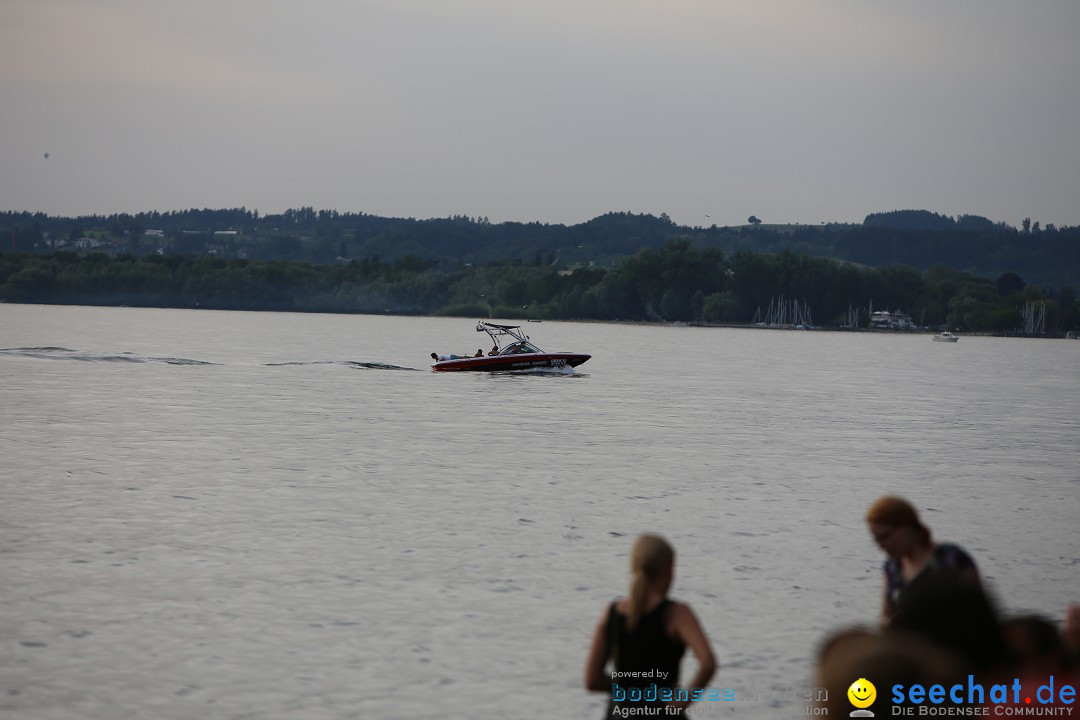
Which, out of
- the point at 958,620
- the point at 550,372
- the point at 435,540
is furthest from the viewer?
the point at 550,372

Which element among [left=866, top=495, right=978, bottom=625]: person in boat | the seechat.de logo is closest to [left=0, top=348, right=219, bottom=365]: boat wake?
[left=866, top=495, right=978, bottom=625]: person in boat

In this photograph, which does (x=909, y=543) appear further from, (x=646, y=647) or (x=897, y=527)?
(x=646, y=647)

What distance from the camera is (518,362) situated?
241 feet

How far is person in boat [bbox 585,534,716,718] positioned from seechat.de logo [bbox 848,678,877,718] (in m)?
2.90

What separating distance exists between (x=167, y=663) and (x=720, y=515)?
14284mm

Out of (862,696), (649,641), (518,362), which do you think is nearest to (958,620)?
(862,696)

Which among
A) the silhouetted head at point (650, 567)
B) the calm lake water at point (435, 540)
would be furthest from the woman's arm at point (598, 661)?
the calm lake water at point (435, 540)

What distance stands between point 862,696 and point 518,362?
69562 millimetres

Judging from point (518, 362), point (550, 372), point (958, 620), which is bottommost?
point (550, 372)

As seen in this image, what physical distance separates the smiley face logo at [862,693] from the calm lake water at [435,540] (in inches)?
358

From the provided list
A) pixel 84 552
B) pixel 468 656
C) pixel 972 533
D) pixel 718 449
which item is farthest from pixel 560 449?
pixel 468 656

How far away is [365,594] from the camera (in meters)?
17.4

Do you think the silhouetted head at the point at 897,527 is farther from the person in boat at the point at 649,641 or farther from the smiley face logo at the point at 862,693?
the smiley face logo at the point at 862,693

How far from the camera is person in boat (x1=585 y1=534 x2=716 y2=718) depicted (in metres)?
7.15
